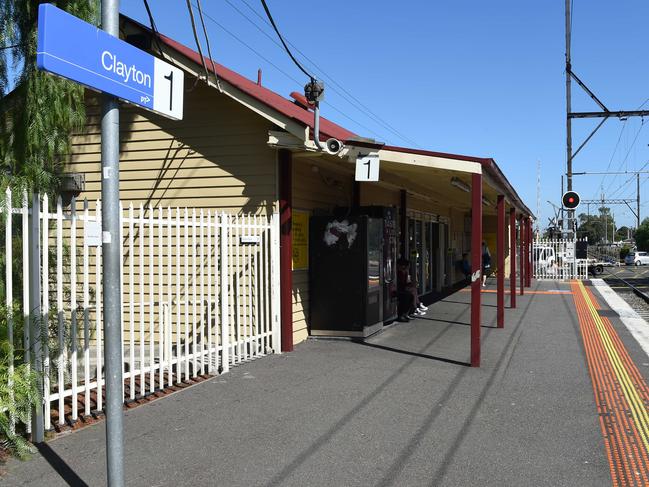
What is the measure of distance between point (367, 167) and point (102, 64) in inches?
206

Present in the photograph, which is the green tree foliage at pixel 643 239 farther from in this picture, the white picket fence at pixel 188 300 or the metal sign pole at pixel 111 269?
the metal sign pole at pixel 111 269

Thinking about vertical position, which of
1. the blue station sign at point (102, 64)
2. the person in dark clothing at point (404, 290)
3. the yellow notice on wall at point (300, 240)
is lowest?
the person in dark clothing at point (404, 290)

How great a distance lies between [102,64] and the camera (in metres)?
3.25

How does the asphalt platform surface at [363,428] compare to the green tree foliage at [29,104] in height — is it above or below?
below

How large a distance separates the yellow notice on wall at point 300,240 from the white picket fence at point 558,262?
18088 millimetres

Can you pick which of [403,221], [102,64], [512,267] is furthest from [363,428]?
[512,267]

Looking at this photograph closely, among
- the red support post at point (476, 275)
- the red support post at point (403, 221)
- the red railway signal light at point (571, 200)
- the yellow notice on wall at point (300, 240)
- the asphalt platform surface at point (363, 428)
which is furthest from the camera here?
the red railway signal light at point (571, 200)

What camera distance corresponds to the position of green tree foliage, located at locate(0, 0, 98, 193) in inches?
284

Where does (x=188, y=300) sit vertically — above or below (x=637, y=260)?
above

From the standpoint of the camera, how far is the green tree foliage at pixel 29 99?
721cm

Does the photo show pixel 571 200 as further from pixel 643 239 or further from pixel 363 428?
pixel 643 239

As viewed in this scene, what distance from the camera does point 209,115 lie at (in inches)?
367

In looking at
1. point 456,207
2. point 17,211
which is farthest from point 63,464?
point 456,207

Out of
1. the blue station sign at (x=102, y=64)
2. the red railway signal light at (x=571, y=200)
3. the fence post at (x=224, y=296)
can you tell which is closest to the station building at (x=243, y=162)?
the fence post at (x=224, y=296)
